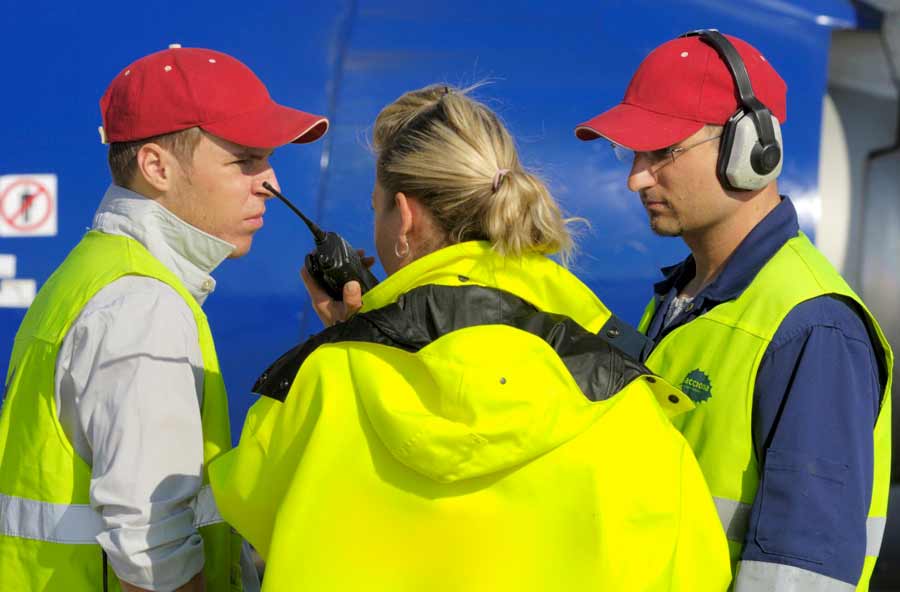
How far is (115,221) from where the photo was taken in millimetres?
1881


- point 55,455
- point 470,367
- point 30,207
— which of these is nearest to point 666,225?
point 470,367

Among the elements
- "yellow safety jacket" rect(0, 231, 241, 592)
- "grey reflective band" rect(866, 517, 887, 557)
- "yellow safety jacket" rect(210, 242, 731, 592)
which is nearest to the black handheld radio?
"yellow safety jacket" rect(0, 231, 241, 592)

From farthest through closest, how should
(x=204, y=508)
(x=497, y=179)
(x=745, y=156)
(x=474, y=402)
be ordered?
(x=745, y=156), (x=204, y=508), (x=497, y=179), (x=474, y=402)

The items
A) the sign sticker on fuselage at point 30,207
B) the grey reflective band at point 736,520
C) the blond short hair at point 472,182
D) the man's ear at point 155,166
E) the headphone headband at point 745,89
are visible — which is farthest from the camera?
the sign sticker on fuselage at point 30,207

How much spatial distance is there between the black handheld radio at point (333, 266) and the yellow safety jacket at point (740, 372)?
2.09ft

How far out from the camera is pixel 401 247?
1.59m

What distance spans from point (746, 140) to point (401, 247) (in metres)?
0.79

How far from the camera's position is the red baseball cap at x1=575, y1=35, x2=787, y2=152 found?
2.03 metres

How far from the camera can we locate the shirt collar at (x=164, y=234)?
1871 millimetres

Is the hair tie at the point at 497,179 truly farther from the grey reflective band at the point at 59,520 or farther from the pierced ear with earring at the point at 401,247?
the grey reflective band at the point at 59,520

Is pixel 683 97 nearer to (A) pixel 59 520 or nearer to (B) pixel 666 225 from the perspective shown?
(B) pixel 666 225

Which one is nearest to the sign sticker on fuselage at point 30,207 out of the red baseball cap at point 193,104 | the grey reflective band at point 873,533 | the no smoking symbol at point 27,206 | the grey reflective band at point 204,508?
the no smoking symbol at point 27,206

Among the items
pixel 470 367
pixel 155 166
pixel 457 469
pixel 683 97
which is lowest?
pixel 457 469

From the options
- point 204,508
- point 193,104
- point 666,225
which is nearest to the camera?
point 204,508
